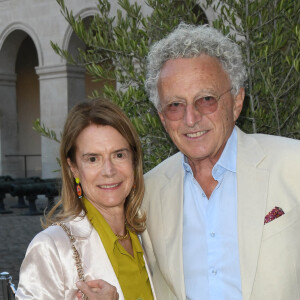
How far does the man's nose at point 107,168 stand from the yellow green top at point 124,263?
212 mm

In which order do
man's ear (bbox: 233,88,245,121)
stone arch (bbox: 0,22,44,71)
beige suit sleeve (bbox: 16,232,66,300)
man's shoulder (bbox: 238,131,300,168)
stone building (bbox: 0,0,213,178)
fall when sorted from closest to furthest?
beige suit sleeve (bbox: 16,232,66,300) < man's shoulder (bbox: 238,131,300,168) < man's ear (bbox: 233,88,245,121) < stone building (bbox: 0,0,213,178) < stone arch (bbox: 0,22,44,71)

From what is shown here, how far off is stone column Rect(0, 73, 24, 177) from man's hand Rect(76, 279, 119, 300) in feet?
59.3

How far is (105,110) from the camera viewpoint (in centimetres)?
300

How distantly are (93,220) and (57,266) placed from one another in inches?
14.4

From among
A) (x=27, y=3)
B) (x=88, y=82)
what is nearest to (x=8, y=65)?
(x=27, y=3)

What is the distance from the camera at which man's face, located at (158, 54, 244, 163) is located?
2895 millimetres

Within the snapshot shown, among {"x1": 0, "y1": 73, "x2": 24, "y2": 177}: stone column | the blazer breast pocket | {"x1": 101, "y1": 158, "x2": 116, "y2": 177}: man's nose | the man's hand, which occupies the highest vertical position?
{"x1": 0, "y1": 73, "x2": 24, "y2": 177}: stone column

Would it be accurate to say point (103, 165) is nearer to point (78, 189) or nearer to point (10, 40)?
point (78, 189)

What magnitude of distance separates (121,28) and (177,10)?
464mm

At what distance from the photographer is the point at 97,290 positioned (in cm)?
265

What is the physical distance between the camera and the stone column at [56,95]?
17.3m

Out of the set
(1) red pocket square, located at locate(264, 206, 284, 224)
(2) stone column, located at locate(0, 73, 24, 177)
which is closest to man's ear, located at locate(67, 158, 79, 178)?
(1) red pocket square, located at locate(264, 206, 284, 224)

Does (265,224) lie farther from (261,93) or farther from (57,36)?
(57,36)

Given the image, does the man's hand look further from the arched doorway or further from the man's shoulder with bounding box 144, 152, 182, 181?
the arched doorway
